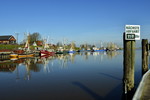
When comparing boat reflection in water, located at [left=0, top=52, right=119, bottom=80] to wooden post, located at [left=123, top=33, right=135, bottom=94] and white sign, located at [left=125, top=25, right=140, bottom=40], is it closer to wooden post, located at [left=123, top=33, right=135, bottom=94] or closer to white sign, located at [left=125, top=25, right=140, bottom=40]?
wooden post, located at [left=123, top=33, right=135, bottom=94]

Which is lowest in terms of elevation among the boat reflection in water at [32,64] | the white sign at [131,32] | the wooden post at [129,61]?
the boat reflection in water at [32,64]

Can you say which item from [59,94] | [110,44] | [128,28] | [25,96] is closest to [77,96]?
[59,94]

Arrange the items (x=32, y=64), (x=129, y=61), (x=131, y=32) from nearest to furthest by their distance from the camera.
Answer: (x=131, y=32), (x=129, y=61), (x=32, y=64)

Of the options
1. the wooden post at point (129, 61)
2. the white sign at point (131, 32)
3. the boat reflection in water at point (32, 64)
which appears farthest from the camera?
the boat reflection in water at point (32, 64)

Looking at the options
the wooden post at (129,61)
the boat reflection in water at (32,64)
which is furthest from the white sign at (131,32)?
the boat reflection in water at (32,64)

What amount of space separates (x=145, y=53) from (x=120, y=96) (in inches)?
238

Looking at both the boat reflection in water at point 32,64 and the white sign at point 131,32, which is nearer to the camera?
the white sign at point 131,32

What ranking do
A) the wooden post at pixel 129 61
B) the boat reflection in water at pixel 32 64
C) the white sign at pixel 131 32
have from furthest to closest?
the boat reflection in water at pixel 32 64 → the wooden post at pixel 129 61 → the white sign at pixel 131 32

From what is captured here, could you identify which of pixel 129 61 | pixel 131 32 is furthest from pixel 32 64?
pixel 131 32

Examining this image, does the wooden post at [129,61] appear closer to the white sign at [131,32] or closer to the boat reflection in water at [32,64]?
the white sign at [131,32]

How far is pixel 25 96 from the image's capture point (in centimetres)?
1110

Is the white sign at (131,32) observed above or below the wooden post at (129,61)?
above

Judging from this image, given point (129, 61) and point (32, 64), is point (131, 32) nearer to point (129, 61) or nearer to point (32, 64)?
point (129, 61)

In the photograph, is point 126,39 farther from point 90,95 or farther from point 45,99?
point 45,99
